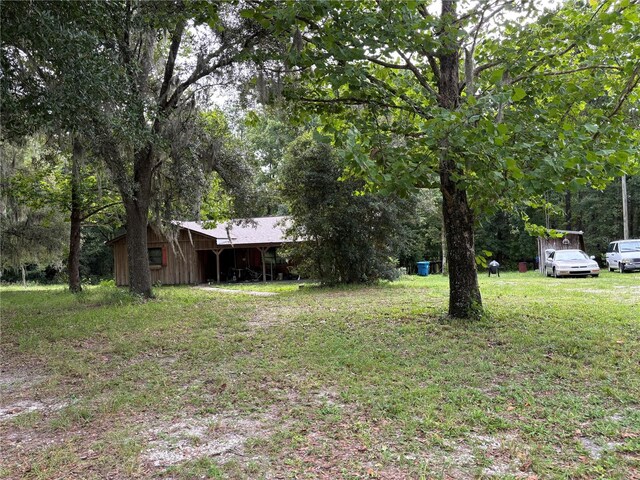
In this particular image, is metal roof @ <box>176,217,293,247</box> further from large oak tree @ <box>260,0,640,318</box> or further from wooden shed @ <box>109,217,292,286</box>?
large oak tree @ <box>260,0,640,318</box>

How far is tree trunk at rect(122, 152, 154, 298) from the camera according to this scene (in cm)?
1137

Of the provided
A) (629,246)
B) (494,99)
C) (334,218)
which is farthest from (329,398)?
(629,246)

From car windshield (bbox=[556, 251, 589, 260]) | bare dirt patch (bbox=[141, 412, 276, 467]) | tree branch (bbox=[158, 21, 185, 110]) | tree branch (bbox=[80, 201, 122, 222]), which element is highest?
tree branch (bbox=[158, 21, 185, 110])

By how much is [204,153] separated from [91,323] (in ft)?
16.7

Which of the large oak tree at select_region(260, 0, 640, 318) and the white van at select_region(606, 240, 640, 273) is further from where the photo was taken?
the white van at select_region(606, 240, 640, 273)

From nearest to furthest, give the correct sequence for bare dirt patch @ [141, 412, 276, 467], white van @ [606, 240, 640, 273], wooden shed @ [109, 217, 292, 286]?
bare dirt patch @ [141, 412, 276, 467], white van @ [606, 240, 640, 273], wooden shed @ [109, 217, 292, 286]

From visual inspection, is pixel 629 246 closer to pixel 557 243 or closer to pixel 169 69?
pixel 557 243

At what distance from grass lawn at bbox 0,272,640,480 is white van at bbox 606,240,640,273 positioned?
13474 mm

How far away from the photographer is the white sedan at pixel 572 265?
17062 mm

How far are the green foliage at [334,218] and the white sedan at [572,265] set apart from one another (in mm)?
6891

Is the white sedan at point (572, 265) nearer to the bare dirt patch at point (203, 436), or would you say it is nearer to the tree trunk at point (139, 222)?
the tree trunk at point (139, 222)

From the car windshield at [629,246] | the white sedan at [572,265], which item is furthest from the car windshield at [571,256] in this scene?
the car windshield at [629,246]

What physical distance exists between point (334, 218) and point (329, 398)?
34.3 feet

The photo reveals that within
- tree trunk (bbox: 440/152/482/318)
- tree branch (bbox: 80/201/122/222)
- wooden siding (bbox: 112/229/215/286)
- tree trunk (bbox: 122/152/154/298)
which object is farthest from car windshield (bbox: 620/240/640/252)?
tree branch (bbox: 80/201/122/222)
